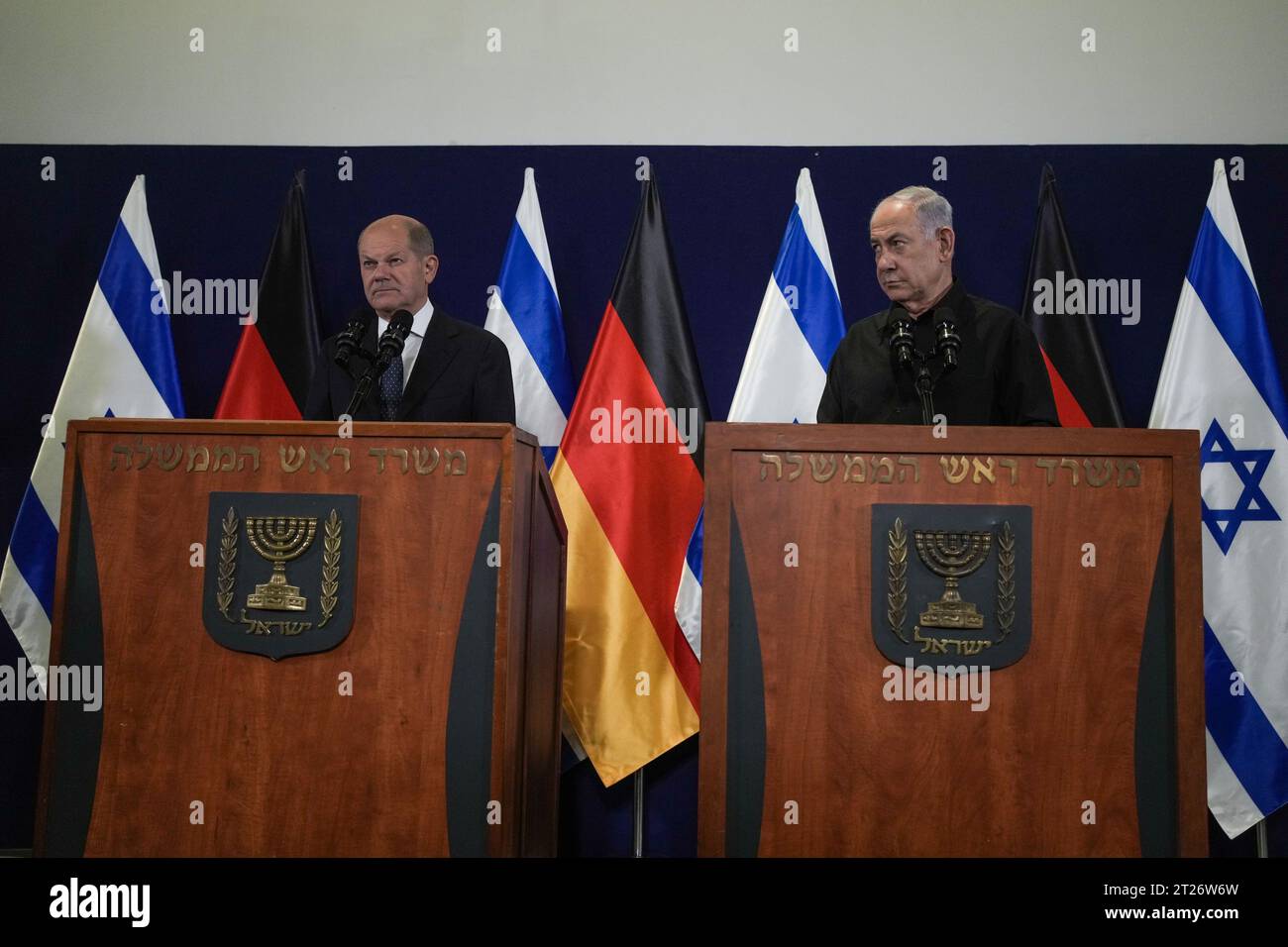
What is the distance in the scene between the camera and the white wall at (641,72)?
4301 mm

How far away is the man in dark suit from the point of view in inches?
122

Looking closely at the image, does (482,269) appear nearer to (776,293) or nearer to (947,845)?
(776,293)

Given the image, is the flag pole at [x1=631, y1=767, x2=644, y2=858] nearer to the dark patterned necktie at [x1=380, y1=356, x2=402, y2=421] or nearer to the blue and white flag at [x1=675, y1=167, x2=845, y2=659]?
the blue and white flag at [x1=675, y1=167, x2=845, y2=659]

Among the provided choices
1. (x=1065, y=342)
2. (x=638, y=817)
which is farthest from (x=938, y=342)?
(x=638, y=817)

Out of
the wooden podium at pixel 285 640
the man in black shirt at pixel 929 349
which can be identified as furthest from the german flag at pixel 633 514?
the wooden podium at pixel 285 640

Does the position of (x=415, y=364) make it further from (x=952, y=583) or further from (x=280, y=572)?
(x=952, y=583)

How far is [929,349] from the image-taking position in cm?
275

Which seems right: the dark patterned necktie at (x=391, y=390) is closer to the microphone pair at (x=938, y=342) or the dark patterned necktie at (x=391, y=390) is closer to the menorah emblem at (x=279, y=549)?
the menorah emblem at (x=279, y=549)

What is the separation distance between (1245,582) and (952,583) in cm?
220

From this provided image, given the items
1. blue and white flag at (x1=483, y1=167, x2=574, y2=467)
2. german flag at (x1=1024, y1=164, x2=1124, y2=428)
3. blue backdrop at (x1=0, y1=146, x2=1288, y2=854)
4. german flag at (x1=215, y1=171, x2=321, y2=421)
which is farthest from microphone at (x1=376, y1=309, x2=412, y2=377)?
german flag at (x1=1024, y1=164, x2=1124, y2=428)

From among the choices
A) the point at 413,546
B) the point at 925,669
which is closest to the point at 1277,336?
the point at 925,669

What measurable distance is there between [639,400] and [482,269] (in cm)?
80

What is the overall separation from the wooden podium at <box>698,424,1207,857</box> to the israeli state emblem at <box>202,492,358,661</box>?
0.60m

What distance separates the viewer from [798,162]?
14.1 ft
